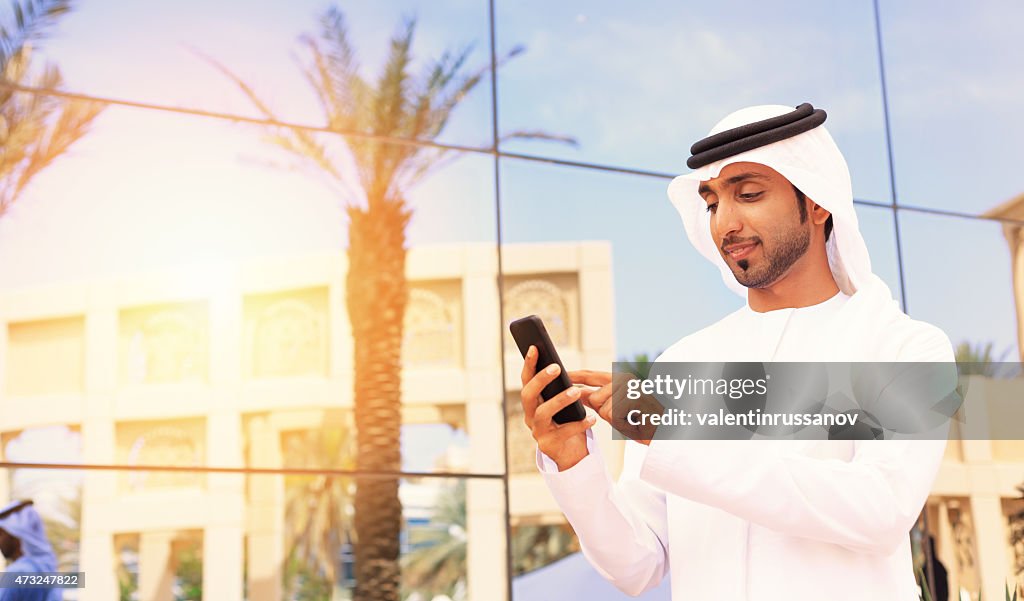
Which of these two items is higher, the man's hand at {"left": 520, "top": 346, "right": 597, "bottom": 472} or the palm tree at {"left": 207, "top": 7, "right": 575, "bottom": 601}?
the palm tree at {"left": 207, "top": 7, "right": 575, "bottom": 601}

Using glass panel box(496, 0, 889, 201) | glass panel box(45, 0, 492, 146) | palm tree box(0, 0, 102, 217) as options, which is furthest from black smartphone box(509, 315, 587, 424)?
glass panel box(496, 0, 889, 201)

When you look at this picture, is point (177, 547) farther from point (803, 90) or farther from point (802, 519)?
point (803, 90)

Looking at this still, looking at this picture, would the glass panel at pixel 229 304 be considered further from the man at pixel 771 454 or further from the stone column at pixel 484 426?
the man at pixel 771 454

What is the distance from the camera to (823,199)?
5.79 feet

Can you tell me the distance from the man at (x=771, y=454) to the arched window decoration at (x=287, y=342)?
2801 mm

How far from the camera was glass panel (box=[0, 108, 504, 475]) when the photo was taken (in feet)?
13.5

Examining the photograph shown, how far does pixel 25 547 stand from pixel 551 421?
2876mm

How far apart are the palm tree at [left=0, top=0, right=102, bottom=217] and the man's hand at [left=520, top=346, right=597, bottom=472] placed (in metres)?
3.21

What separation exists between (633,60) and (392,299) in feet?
5.72

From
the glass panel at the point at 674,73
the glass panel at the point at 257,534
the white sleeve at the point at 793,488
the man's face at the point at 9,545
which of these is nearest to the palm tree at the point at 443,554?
the glass panel at the point at 257,534

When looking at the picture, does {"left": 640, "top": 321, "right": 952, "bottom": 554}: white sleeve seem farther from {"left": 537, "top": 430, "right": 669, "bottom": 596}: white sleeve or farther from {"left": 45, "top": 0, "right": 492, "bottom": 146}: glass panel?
{"left": 45, "top": 0, "right": 492, "bottom": 146}: glass panel

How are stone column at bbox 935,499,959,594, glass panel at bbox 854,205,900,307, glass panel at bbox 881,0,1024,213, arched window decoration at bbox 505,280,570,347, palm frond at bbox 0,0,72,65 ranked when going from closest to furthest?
palm frond at bbox 0,0,72,65 < arched window decoration at bbox 505,280,570,347 < stone column at bbox 935,499,959,594 < glass panel at bbox 854,205,900,307 < glass panel at bbox 881,0,1024,213

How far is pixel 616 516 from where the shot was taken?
165 cm

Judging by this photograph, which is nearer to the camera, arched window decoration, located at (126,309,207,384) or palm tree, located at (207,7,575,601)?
arched window decoration, located at (126,309,207,384)
